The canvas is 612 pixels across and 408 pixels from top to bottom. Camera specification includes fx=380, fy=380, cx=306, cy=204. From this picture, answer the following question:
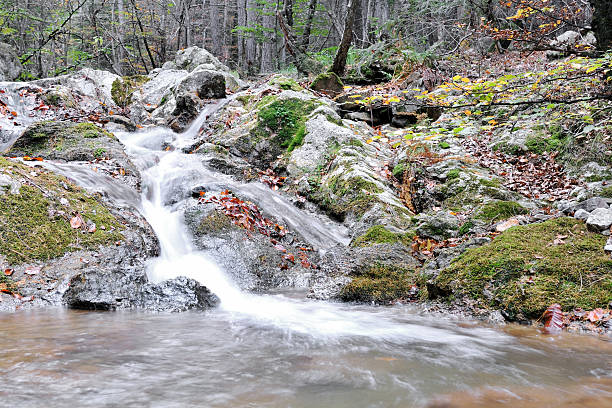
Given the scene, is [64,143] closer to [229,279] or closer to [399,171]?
[229,279]

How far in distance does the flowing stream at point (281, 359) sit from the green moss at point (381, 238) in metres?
1.61

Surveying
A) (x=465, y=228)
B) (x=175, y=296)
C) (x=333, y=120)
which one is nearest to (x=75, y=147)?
(x=175, y=296)

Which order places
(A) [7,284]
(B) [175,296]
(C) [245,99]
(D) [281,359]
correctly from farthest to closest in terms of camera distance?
(C) [245,99]
(B) [175,296]
(A) [7,284]
(D) [281,359]

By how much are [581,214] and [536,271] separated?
4.70 ft

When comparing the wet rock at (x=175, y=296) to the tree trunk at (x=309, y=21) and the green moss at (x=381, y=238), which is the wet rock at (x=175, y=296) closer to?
the green moss at (x=381, y=238)

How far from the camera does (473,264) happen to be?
4.14 meters

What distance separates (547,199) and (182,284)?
20.3 feet

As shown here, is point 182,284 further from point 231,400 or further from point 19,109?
point 19,109

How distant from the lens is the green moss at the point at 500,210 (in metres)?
6.12

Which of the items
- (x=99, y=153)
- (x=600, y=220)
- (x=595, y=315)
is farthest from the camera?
(x=99, y=153)

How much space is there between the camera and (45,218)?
4.75m

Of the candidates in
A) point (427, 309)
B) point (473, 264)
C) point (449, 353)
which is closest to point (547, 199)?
point (473, 264)

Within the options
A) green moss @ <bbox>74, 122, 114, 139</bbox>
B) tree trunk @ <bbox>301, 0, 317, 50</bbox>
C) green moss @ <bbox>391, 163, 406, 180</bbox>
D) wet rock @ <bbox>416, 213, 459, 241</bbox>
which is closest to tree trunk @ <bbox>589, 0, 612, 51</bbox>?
wet rock @ <bbox>416, 213, 459, 241</bbox>

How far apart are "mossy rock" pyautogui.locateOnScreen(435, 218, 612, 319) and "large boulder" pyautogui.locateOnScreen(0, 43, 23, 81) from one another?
17.1 meters
